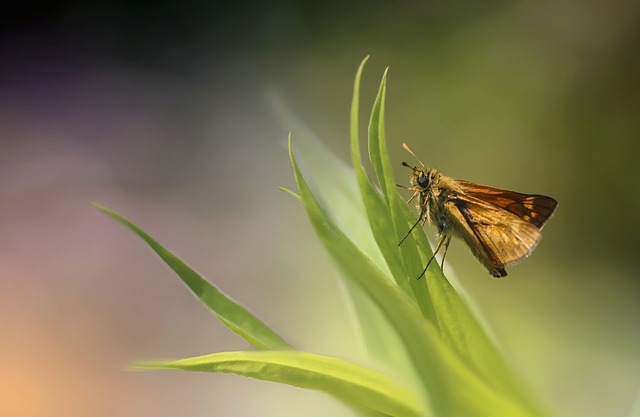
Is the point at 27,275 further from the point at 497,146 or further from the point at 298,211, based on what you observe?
the point at 497,146

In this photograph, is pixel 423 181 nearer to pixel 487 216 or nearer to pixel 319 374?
pixel 487 216

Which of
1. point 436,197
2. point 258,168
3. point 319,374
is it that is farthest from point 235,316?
point 258,168

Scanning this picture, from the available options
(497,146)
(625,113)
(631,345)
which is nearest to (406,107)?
(497,146)

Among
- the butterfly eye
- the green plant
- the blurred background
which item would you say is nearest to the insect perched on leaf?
the butterfly eye

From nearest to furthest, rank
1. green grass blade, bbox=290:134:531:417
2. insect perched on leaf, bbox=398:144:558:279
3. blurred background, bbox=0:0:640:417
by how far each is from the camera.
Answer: green grass blade, bbox=290:134:531:417 < insect perched on leaf, bbox=398:144:558:279 < blurred background, bbox=0:0:640:417

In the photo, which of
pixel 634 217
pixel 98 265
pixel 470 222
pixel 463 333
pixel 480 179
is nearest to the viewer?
pixel 463 333

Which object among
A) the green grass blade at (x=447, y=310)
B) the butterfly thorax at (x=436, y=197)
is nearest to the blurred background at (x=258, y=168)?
the butterfly thorax at (x=436, y=197)

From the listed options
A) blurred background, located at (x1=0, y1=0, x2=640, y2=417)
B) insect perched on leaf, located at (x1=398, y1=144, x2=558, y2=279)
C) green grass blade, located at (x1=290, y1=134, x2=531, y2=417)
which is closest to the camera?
green grass blade, located at (x1=290, y1=134, x2=531, y2=417)

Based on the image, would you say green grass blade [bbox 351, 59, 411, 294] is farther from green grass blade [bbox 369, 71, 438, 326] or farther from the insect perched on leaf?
the insect perched on leaf
